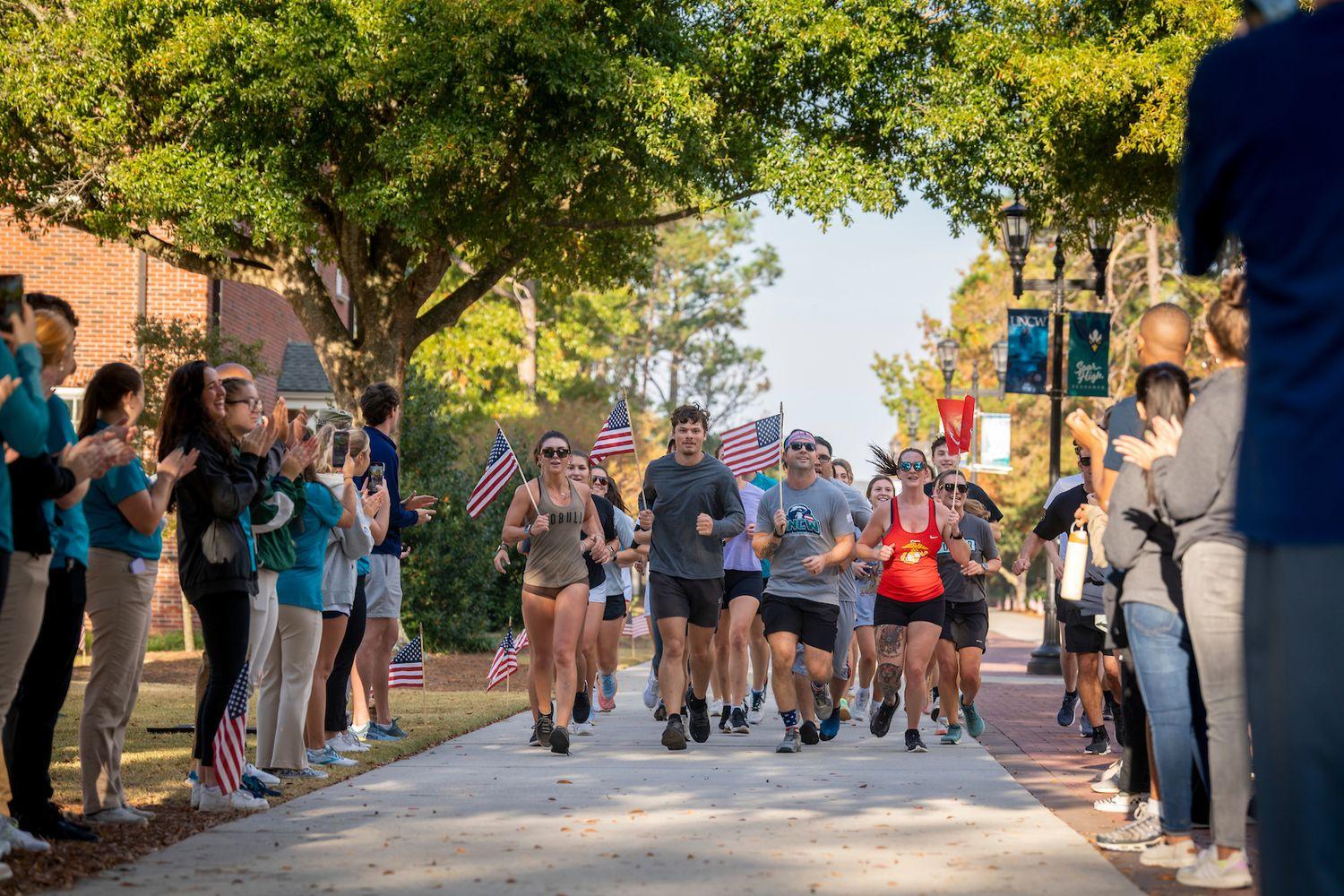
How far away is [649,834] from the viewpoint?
723 cm

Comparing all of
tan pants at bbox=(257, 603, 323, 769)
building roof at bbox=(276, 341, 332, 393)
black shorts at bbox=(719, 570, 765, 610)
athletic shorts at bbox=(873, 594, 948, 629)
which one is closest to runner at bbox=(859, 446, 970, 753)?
athletic shorts at bbox=(873, 594, 948, 629)

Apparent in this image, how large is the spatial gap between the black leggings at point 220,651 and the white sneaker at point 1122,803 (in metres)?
4.35

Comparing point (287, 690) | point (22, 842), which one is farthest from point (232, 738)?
point (22, 842)

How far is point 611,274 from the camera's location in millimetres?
22828

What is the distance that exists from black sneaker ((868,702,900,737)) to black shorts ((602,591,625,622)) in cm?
327

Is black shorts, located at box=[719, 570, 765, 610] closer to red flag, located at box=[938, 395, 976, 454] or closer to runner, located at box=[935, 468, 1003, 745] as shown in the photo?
runner, located at box=[935, 468, 1003, 745]

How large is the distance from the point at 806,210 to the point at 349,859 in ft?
45.2

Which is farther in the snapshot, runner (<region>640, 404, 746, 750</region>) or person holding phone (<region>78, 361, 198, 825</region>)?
runner (<region>640, 404, 746, 750</region>)

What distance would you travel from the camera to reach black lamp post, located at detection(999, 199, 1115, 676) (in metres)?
20.5

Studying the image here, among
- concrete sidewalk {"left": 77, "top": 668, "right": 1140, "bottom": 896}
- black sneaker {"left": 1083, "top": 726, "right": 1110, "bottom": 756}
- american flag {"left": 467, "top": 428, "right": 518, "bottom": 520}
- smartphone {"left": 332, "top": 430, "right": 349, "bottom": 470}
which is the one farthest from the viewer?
american flag {"left": 467, "top": 428, "right": 518, "bottom": 520}

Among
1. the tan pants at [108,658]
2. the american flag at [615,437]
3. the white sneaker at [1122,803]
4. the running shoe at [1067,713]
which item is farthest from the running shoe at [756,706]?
the tan pants at [108,658]

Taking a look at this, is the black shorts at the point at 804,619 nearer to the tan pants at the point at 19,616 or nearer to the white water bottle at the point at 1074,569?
the white water bottle at the point at 1074,569

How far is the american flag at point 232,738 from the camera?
25.2 ft

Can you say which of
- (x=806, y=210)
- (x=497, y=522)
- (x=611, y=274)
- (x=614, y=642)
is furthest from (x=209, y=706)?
(x=497, y=522)
